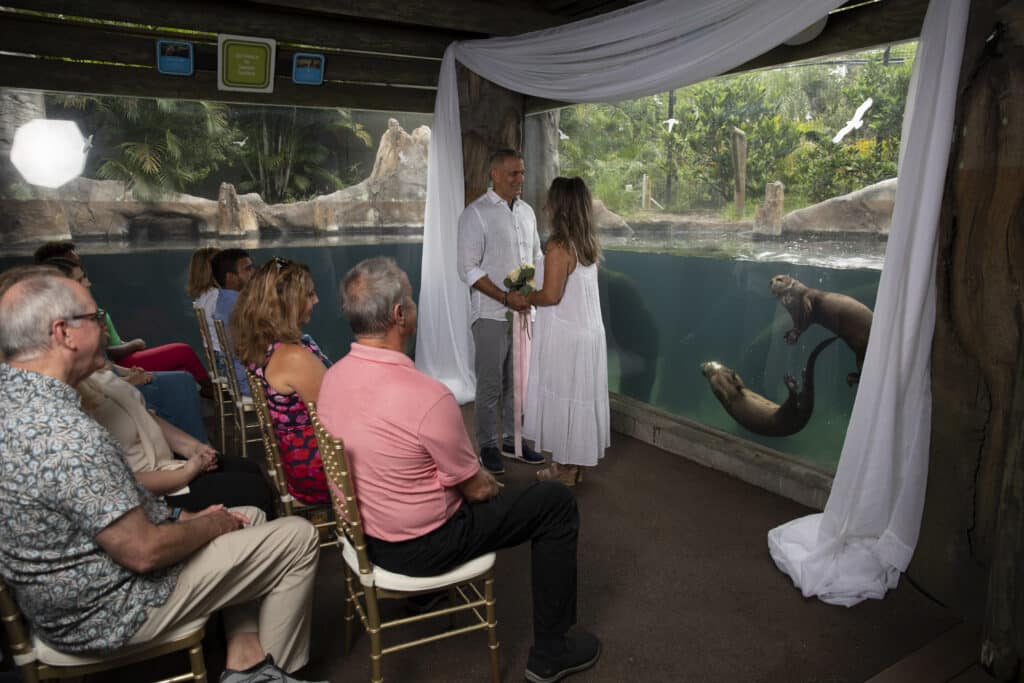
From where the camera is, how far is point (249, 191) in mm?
5027

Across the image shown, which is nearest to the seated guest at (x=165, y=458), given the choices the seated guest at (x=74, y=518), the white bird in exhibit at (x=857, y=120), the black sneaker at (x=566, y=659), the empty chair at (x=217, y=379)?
the seated guest at (x=74, y=518)

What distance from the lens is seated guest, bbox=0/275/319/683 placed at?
1390 mm

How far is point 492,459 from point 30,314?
102 inches

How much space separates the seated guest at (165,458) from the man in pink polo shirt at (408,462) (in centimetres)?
75

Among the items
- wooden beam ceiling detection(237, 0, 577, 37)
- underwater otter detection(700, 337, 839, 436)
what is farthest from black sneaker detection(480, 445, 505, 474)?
wooden beam ceiling detection(237, 0, 577, 37)

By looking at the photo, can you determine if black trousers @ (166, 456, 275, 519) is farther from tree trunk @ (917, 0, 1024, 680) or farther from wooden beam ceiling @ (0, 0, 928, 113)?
wooden beam ceiling @ (0, 0, 928, 113)

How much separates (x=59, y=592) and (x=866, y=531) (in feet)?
8.20

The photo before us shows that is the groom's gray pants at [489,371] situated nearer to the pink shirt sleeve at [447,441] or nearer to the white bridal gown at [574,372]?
the white bridal gown at [574,372]

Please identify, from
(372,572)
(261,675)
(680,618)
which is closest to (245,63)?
(372,572)

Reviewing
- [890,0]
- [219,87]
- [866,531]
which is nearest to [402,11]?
[219,87]

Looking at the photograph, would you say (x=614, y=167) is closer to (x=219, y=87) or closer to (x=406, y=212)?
(x=406, y=212)

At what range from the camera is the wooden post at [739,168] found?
3.87m

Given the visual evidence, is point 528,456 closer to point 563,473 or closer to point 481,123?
point 563,473

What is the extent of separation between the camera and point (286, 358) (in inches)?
92.6
